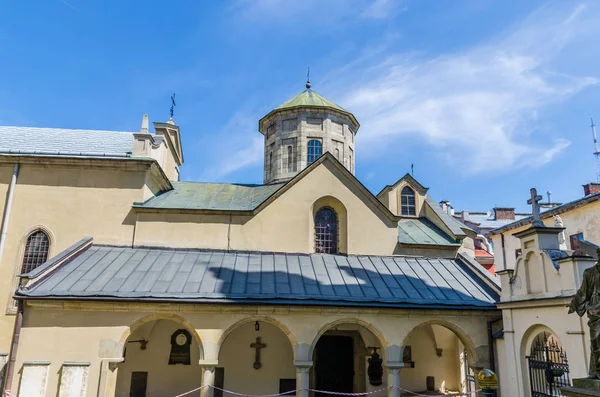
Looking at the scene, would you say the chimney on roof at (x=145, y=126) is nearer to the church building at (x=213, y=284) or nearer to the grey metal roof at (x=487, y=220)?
the church building at (x=213, y=284)

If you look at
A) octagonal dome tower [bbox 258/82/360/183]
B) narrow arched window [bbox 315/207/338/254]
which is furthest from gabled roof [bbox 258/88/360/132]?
narrow arched window [bbox 315/207/338/254]

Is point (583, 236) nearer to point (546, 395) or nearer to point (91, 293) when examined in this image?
point (546, 395)

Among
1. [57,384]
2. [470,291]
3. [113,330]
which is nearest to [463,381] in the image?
[470,291]

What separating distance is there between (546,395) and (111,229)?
1340cm

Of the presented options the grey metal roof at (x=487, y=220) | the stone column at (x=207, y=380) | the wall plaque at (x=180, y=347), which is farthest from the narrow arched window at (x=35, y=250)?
the grey metal roof at (x=487, y=220)

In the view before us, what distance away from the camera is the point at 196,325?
11102 millimetres

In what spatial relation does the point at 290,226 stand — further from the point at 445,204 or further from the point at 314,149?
the point at 445,204

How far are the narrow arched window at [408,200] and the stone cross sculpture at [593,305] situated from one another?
1145 centimetres

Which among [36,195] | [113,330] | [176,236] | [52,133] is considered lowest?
[113,330]

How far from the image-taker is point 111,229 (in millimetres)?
14328

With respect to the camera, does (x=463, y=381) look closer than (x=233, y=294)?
No

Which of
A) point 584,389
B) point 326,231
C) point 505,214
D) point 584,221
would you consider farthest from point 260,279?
point 505,214

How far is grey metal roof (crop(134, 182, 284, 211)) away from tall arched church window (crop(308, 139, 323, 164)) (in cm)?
A: 295

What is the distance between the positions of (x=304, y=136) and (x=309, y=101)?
207cm
